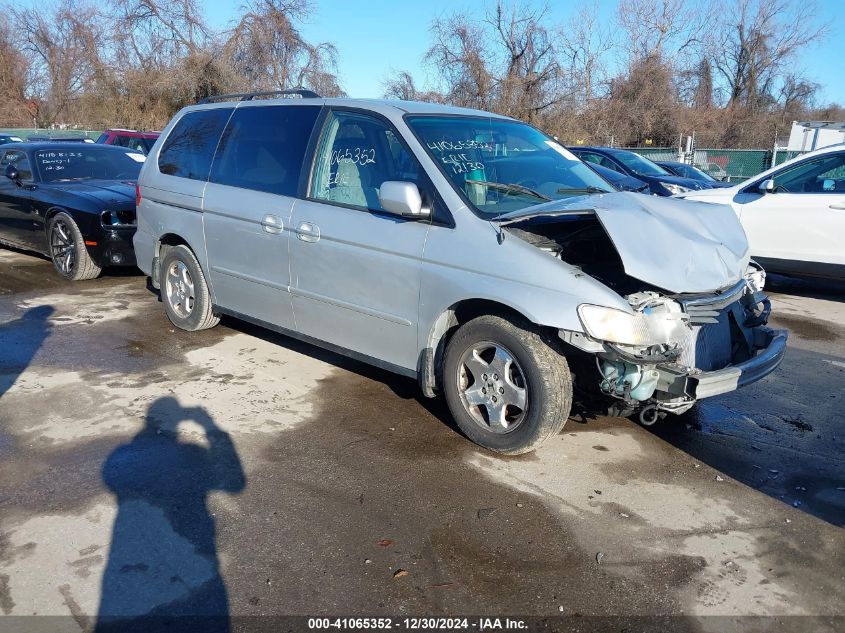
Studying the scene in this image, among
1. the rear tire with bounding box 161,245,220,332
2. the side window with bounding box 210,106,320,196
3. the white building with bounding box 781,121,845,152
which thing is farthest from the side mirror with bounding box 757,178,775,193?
the white building with bounding box 781,121,845,152

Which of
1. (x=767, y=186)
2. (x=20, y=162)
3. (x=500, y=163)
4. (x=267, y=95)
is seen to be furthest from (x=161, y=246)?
(x=767, y=186)

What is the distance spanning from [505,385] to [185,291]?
11.4 ft

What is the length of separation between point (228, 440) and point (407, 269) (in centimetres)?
150

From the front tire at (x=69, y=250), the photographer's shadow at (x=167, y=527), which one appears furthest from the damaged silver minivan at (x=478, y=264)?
the front tire at (x=69, y=250)

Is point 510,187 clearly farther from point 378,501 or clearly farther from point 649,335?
point 378,501

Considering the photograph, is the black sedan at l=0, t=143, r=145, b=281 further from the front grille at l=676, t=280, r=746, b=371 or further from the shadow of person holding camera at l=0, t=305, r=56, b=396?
the front grille at l=676, t=280, r=746, b=371

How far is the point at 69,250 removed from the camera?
812 centimetres

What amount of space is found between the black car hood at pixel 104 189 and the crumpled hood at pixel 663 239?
18.6 ft

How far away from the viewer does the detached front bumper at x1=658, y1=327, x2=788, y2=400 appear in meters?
3.56

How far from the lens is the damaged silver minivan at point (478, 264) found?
3656 millimetres

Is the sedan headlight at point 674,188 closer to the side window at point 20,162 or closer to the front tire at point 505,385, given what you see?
the front tire at point 505,385

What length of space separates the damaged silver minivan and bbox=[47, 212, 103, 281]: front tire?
3197mm

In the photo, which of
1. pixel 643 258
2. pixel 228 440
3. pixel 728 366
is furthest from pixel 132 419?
pixel 728 366

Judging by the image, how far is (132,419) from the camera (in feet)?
14.6
